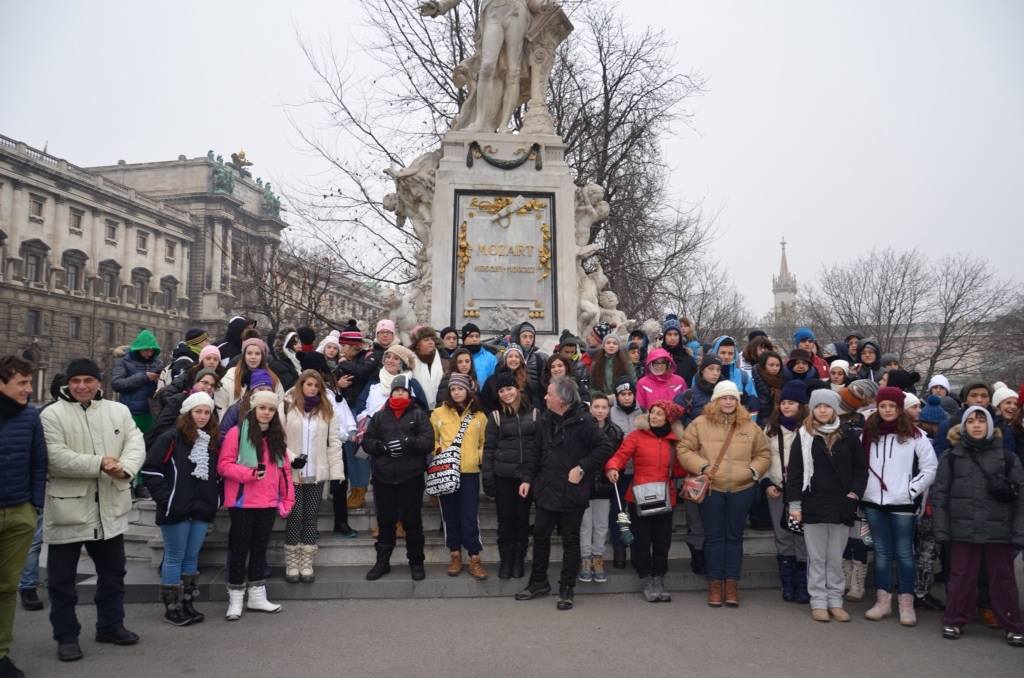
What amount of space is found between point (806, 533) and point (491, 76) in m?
9.01

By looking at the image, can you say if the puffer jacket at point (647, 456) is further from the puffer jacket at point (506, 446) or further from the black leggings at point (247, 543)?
the black leggings at point (247, 543)

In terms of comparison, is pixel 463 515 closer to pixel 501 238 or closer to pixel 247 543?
pixel 247 543

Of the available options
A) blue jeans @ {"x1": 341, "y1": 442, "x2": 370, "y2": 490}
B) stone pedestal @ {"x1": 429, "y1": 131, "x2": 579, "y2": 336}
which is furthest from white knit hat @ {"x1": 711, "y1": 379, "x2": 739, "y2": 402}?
stone pedestal @ {"x1": 429, "y1": 131, "x2": 579, "y2": 336}

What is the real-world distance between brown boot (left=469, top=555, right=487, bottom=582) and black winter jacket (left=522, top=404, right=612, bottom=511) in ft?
2.64

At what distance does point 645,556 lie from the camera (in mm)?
6352

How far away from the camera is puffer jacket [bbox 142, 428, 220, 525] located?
18.2 feet

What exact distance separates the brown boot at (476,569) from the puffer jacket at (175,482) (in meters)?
2.17

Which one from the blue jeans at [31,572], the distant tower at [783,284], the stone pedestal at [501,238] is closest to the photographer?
the blue jeans at [31,572]

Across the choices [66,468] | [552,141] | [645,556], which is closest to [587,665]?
[645,556]

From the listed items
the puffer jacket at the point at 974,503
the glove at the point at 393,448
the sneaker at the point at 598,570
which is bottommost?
the sneaker at the point at 598,570

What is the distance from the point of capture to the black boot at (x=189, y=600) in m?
5.58

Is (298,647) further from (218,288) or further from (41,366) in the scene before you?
(218,288)

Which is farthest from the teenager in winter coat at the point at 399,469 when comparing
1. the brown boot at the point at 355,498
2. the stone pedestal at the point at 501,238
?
the stone pedestal at the point at 501,238

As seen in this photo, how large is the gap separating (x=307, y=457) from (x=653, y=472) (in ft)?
9.54
